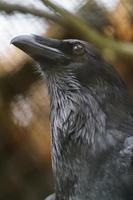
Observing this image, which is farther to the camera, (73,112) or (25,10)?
(73,112)

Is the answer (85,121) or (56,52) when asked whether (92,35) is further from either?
(85,121)

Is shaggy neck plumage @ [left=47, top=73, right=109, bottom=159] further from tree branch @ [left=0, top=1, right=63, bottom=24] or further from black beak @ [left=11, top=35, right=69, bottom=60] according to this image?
tree branch @ [left=0, top=1, right=63, bottom=24]

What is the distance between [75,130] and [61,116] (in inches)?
6.1

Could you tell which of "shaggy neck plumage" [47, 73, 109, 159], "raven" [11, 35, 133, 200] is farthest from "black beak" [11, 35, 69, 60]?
"shaggy neck plumage" [47, 73, 109, 159]

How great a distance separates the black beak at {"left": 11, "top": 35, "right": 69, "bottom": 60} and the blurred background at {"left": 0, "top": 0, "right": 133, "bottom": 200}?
0.61 feet

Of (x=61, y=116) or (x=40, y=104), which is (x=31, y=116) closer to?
Answer: (x=40, y=104)

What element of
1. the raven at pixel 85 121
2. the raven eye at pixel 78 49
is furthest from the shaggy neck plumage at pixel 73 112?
the raven eye at pixel 78 49

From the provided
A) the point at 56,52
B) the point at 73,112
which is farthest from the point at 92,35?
the point at 73,112

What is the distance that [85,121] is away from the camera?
7.23 m

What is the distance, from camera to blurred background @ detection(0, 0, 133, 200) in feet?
26.1

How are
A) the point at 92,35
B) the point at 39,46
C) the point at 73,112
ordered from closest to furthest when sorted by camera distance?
the point at 92,35, the point at 39,46, the point at 73,112

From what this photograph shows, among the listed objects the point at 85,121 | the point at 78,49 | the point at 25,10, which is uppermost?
the point at 25,10

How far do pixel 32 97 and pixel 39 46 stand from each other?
1120 millimetres

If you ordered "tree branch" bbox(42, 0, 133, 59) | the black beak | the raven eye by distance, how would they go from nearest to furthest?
"tree branch" bbox(42, 0, 133, 59) → the black beak → the raven eye
